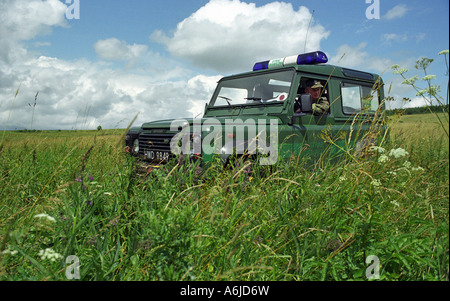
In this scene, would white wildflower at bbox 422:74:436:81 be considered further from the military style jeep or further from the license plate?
the license plate

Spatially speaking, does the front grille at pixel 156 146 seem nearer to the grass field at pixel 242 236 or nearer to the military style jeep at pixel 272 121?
the military style jeep at pixel 272 121

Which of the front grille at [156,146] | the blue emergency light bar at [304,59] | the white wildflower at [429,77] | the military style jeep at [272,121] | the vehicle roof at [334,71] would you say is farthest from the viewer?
the blue emergency light bar at [304,59]

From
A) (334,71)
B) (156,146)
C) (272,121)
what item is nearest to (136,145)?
(156,146)

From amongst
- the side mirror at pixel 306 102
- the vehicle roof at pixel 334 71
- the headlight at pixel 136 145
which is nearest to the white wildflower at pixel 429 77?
the side mirror at pixel 306 102

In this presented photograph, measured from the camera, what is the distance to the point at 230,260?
159cm

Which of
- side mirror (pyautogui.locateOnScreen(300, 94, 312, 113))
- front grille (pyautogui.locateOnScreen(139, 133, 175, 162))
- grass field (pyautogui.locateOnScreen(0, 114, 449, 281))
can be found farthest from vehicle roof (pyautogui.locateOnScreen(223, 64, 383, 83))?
grass field (pyautogui.locateOnScreen(0, 114, 449, 281))

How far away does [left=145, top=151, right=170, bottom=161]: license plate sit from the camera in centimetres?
387

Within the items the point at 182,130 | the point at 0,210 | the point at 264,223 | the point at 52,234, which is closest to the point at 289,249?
the point at 264,223

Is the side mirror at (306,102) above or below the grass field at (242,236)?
above

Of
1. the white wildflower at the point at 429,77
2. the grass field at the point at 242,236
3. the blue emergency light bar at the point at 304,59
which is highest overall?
the blue emergency light bar at the point at 304,59

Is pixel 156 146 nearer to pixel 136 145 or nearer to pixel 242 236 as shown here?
pixel 136 145

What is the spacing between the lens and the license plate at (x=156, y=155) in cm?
387
